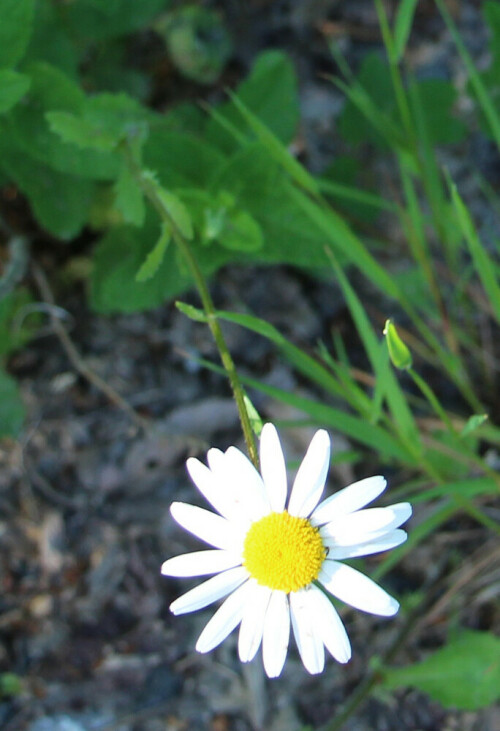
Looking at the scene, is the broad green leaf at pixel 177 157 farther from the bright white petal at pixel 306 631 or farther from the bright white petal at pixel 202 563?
the bright white petal at pixel 306 631

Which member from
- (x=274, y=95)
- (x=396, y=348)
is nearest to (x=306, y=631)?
(x=396, y=348)

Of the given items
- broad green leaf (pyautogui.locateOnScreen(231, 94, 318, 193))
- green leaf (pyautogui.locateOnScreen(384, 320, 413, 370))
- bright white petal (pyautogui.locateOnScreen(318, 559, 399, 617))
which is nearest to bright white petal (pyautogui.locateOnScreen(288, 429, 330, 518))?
bright white petal (pyautogui.locateOnScreen(318, 559, 399, 617))

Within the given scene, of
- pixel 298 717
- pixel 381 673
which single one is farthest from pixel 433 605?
pixel 298 717

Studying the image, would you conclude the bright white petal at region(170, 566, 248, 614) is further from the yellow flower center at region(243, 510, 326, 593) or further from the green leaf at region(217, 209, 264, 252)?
the green leaf at region(217, 209, 264, 252)

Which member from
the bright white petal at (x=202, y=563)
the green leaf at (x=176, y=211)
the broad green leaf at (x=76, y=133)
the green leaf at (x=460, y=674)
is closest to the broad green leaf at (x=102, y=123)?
the broad green leaf at (x=76, y=133)

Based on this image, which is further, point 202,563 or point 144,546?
point 144,546

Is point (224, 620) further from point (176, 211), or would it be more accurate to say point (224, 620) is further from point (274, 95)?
point (274, 95)
